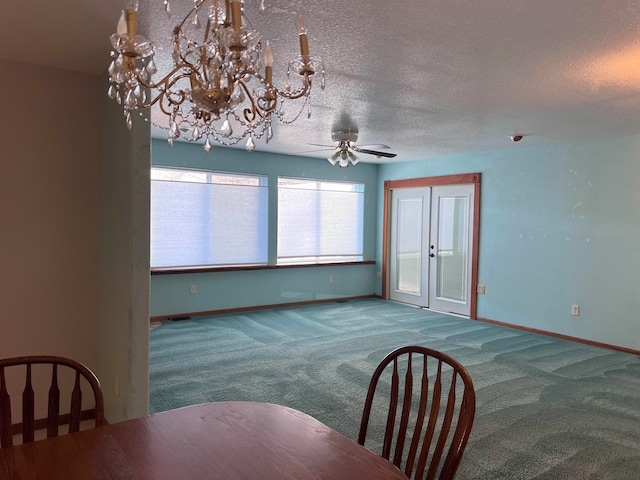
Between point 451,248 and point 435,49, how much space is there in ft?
14.8

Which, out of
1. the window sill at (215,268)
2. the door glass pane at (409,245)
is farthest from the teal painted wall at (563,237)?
the window sill at (215,268)

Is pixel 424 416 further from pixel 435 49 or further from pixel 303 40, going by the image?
pixel 435 49

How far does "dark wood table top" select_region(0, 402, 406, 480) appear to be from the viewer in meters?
1.10

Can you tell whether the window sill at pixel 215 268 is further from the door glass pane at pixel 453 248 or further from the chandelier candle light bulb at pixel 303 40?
the chandelier candle light bulb at pixel 303 40

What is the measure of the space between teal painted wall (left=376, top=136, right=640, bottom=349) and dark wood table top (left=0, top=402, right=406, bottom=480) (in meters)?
4.74

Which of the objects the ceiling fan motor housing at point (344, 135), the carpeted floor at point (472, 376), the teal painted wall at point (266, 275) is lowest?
the carpeted floor at point (472, 376)

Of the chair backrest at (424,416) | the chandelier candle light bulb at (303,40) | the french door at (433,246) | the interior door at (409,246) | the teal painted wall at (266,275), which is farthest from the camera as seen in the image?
the interior door at (409,246)

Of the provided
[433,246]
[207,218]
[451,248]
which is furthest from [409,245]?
[207,218]

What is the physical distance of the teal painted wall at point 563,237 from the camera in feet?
15.9

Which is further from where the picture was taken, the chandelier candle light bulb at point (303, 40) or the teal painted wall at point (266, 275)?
the teal painted wall at point (266, 275)

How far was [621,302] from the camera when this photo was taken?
16.0 feet

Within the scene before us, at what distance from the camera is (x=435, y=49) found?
2.53 m

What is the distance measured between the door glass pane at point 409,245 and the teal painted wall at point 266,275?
1.66 feet

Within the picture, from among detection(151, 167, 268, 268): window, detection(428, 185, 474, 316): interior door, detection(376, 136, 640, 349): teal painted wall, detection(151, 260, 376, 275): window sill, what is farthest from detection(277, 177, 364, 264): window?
detection(376, 136, 640, 349): teal painted wall
